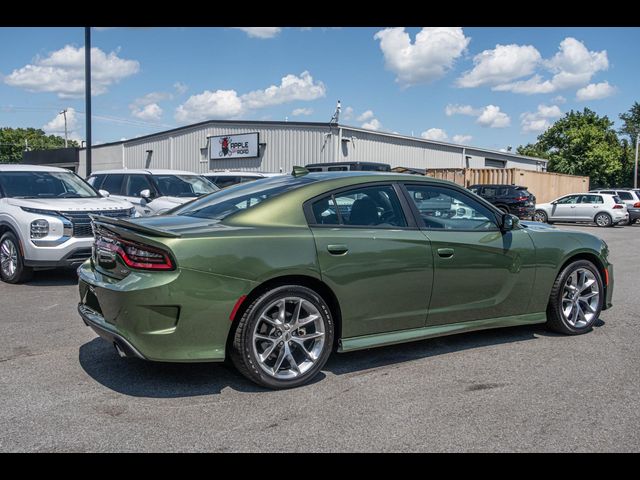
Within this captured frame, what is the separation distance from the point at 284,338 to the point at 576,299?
3124 millimetres

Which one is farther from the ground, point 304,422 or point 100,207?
point 100,207

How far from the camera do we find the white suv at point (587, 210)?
25609 millimetres

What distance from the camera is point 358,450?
3.22m

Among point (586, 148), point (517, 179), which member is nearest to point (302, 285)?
point (517, 179)

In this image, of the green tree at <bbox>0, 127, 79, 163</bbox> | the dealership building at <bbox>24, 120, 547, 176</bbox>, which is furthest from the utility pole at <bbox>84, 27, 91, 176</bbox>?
the green tree at <bbox>0, 127, 79, 163</bbox>

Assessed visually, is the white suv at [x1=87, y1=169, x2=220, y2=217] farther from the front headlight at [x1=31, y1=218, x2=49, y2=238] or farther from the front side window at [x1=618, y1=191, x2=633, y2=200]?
the front side window at [x1=618, y1=191, x2=633, y2=200]

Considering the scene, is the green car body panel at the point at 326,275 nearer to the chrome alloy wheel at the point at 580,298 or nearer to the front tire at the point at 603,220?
the chrome alloy wheel at the point at 580,298

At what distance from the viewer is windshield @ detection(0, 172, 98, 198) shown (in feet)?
29.5

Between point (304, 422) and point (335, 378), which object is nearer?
point (304, 422)
